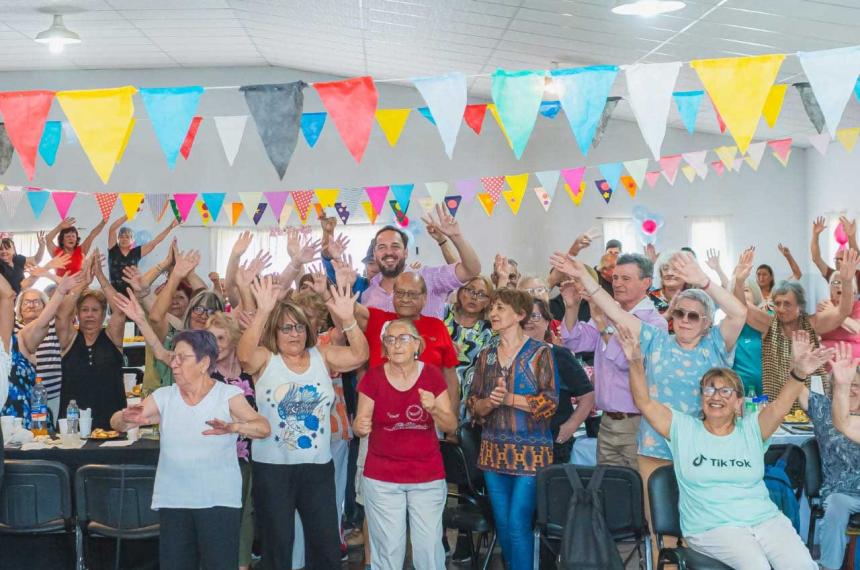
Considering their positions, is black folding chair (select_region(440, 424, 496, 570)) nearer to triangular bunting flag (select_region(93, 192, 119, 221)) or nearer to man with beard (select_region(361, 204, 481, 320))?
man with beard (select_region(361, 204, 481, 320))

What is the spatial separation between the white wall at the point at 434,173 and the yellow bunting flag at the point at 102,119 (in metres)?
8.31

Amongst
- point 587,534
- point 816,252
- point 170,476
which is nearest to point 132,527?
point 170,476

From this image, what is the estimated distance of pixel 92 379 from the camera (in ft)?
16.3

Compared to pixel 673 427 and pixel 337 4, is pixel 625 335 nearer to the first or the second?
pixel 673 427

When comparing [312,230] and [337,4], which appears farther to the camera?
[312,230]

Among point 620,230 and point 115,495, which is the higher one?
point 620,230

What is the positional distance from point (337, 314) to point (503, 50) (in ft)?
18.9

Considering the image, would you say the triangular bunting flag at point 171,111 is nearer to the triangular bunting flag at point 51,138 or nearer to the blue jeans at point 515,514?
the triangular bunting flag at point 51,138

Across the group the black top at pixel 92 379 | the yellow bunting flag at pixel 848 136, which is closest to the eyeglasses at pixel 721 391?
the black top at pixel 92 379

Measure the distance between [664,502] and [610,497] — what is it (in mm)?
220

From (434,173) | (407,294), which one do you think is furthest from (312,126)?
(434,173)

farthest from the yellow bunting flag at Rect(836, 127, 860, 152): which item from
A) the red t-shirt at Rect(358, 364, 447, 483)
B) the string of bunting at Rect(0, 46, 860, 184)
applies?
the red t-shirt at Rect(358, 364, 447, 483)

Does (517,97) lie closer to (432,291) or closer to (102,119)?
(432,291)

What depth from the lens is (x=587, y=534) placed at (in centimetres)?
380
